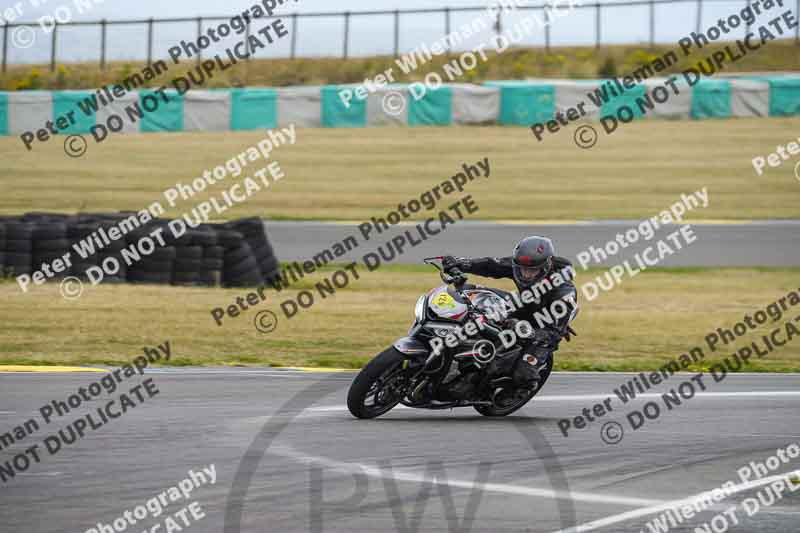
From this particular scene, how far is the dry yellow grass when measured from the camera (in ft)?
102

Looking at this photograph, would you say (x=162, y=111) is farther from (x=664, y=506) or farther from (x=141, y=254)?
(x=664, y=506)

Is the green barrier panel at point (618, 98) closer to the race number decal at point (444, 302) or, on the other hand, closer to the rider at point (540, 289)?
the rider at point (540, 289)

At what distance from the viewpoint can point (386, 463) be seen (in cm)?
836

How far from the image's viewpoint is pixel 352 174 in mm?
35500

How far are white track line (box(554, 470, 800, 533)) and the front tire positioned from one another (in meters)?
2.87

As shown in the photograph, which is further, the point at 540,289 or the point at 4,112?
the point at 4,112

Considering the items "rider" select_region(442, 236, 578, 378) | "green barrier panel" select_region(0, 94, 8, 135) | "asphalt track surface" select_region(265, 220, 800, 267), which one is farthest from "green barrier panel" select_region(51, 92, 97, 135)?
"rider" select_region(442, 236, 578, 378)

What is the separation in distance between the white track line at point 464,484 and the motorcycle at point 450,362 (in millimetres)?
1495

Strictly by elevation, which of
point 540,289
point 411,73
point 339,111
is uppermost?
point 411,73

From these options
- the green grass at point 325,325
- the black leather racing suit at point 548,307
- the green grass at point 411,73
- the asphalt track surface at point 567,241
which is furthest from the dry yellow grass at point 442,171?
the black leather racing suit at point 548,307

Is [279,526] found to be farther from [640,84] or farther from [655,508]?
[640,84]

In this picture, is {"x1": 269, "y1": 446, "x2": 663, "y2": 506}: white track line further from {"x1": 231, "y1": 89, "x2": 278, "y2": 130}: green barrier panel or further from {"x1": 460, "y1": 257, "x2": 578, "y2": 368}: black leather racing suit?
{"x1": 231, "y1": 89, "x2": 278, "y2": 130}: green barrier panel

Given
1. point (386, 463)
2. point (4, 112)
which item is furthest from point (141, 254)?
point (4, 112)

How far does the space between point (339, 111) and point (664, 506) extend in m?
33.3
